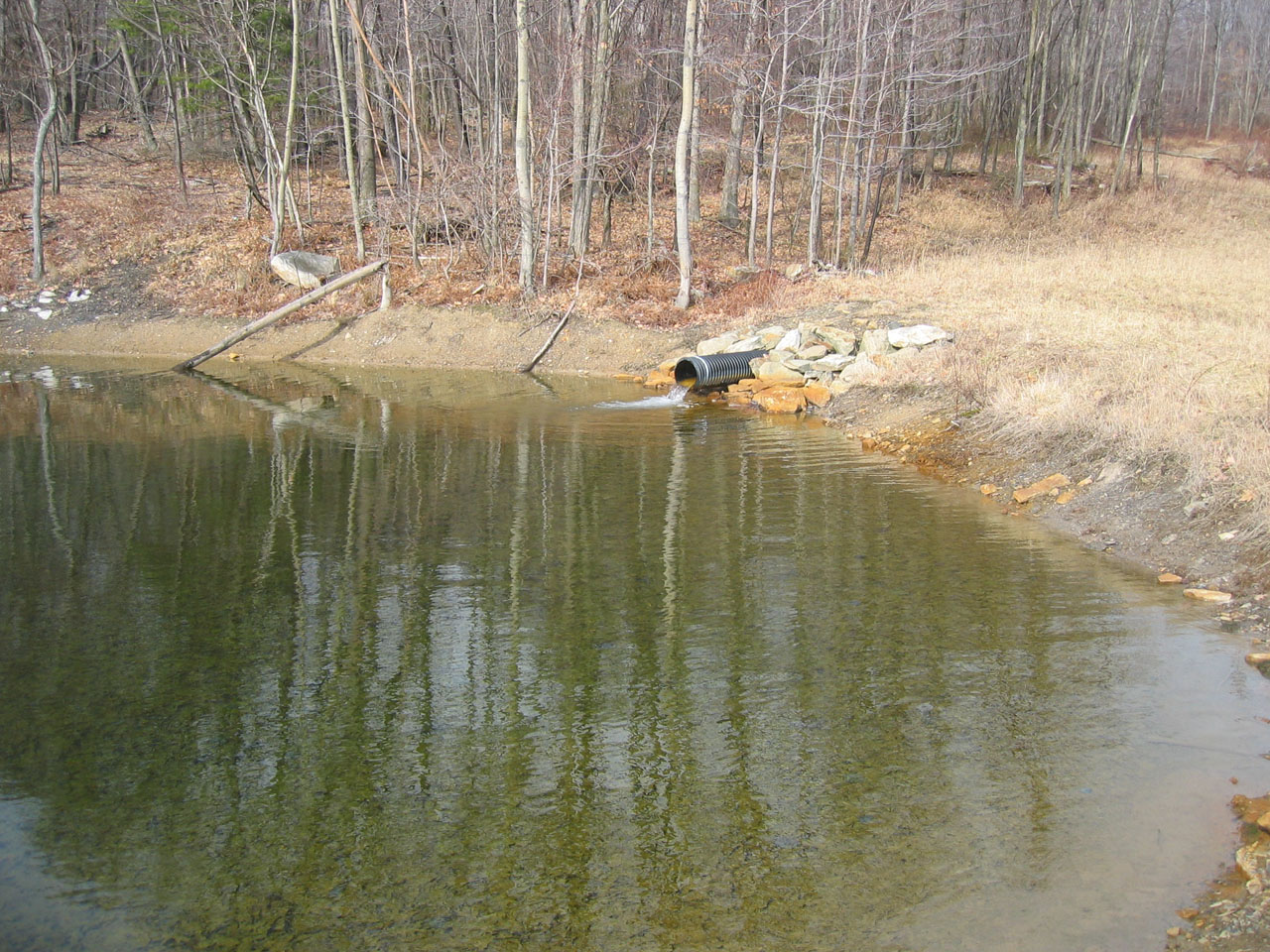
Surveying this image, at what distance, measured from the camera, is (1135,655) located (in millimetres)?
6941

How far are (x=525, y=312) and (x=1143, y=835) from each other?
771 inches

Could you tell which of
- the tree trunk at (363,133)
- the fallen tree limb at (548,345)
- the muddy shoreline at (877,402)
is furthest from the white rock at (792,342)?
the tree trunk at (363,133)

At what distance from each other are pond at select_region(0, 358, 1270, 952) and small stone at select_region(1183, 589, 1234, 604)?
46 centimetres

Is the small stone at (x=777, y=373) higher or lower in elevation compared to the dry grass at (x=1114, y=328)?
lower

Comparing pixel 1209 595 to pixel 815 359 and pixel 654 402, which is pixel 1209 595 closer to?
pixel 815 359

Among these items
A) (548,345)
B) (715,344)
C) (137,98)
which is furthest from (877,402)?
(137,98)

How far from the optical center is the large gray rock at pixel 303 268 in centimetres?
2559

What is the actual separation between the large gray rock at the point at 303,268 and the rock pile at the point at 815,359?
35.1ft

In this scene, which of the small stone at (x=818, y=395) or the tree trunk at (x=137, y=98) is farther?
the tree trunk at (x=137, y=98)

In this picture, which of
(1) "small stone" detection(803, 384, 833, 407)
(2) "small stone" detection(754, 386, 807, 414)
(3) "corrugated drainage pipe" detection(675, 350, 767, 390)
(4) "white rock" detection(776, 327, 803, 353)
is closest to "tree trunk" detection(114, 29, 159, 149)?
(3) "corrugated drainage pipe" detection(675, 350, 767, 390)

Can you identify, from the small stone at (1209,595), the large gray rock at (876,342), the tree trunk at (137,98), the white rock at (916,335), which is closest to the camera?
the small stone at (1209,595)

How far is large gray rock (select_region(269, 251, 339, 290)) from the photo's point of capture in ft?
84.0

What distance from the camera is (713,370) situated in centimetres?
1775

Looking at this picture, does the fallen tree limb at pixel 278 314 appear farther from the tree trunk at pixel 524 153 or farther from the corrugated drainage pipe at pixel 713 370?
the corrugated drainage pipe at pixel 713 370
